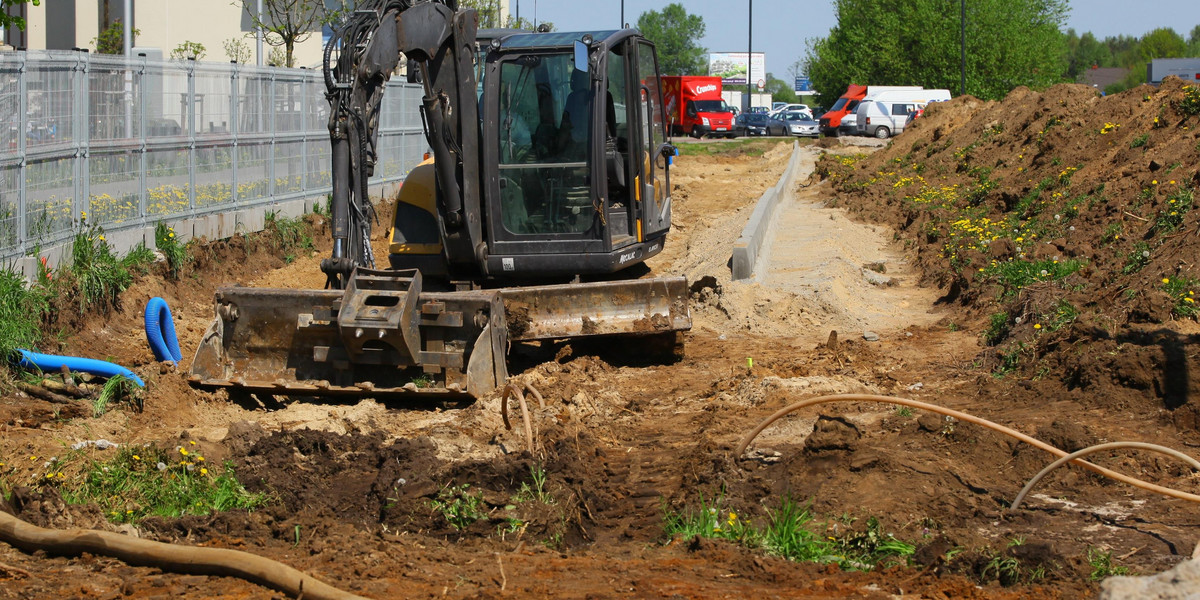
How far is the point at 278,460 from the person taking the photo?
19.9 feet

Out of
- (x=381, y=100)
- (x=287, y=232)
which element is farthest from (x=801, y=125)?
(x=381, y=100)

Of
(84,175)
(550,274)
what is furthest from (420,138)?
(550,274)

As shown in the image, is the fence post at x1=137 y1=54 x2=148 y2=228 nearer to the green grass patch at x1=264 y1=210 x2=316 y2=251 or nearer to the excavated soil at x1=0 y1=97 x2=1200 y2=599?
the excavated soil at x1=0 y1=97 x2=1200 y2=599

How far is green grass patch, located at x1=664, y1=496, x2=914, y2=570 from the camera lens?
4879 mm

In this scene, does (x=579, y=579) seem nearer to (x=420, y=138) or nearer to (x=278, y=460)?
(x=278, y=460)

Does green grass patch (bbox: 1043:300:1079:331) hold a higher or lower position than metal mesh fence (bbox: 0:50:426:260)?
lower

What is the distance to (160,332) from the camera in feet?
27.2

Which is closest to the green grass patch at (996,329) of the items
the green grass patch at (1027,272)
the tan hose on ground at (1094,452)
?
the green grass patch at (1027,272)

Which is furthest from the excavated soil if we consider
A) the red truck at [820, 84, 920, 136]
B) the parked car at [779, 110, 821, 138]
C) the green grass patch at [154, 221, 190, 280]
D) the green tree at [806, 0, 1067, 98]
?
the green tree at [806, 0, 1067, 98]

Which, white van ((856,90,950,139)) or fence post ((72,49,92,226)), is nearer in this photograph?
fence post ((72,49,92,226))

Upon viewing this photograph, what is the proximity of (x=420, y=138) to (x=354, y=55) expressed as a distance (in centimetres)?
1535

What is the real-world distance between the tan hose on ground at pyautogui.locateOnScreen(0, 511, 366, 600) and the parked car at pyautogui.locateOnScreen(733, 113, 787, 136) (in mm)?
51709

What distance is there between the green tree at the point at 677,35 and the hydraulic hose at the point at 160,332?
431 feet

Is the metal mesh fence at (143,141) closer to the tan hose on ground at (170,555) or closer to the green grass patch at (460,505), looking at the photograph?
the tan hose on ground at (170,555)
